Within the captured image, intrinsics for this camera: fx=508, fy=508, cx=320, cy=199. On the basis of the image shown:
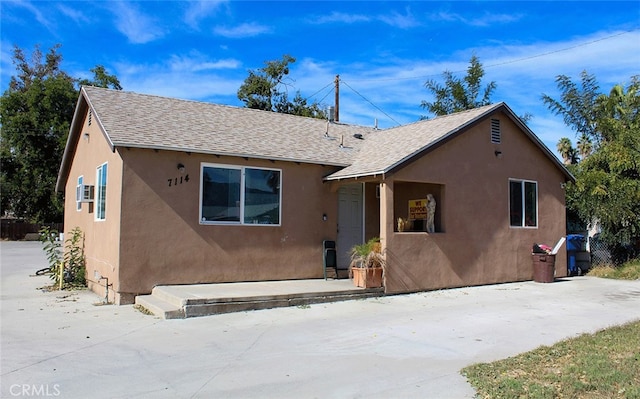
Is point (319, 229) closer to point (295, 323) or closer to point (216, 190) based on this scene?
point (216, 190)

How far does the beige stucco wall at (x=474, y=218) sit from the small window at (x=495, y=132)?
18cm

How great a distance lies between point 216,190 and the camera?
38.4ft

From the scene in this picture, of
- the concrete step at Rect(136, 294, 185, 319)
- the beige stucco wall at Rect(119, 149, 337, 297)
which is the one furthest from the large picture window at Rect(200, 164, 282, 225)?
the concrete step at Rect(136, 294, 185, 319)

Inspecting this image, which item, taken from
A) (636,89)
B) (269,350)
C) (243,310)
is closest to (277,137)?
(243,310)

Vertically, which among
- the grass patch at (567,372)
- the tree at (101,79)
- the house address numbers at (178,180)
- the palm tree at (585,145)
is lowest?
the grass patch at (567,372)

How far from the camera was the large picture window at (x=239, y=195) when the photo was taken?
11.6 m

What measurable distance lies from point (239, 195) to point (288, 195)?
1287mm

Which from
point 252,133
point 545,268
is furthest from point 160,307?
point 545,268

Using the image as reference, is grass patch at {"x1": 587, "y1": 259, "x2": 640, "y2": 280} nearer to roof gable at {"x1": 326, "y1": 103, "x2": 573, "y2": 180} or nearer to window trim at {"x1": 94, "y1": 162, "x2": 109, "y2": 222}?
roof gable at {"x1": 326, "y1": 103, "x2": 573, "y2": 180}

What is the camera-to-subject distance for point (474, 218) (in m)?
13.5

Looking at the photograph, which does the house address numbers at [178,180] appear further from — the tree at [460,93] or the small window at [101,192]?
the tree at [460,93]

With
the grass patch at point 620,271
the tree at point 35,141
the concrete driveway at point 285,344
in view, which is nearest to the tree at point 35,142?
the tree at point 35,141

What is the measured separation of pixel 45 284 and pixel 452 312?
34.6 feet

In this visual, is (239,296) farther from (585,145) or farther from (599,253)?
(585,145)
